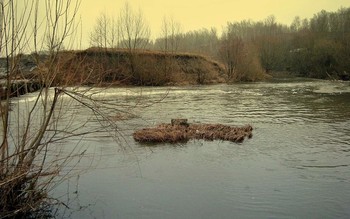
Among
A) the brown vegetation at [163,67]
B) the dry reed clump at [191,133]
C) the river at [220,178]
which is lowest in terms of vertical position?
the river at [220,178]

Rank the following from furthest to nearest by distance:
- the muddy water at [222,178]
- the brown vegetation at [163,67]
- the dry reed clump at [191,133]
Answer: the brown vegetation at [163,67] → the dry reed clump at [191,133] → the muddy water at [222,178]

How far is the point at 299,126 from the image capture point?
16922mm

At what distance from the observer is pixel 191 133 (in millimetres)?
14867

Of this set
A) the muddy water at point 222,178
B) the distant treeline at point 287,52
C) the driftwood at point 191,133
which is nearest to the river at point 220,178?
the muddy water at point 222,178

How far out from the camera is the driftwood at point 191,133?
46.0 feet

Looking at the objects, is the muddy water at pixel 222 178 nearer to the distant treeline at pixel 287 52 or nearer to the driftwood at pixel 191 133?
the driftwood at pixel 191 133

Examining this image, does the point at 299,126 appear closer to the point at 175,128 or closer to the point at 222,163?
the point at 175,128

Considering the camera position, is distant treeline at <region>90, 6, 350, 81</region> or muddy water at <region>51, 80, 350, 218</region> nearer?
muddy water at <region>51, 80, 350, 218</region>

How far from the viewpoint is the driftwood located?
1401 cm

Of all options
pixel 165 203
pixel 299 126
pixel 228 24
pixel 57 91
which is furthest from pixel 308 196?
pixel 228 24

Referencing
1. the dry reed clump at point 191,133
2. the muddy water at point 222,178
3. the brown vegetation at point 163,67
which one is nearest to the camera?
the muddy water at point 222,178

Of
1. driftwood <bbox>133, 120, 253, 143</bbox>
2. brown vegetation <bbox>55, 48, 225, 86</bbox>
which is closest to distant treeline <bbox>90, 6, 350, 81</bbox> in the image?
brown vegetation <bbox>55, 48, 225, 86</bbox>

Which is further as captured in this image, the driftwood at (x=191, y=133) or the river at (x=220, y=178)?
the driftwood at (x=191, y=133)

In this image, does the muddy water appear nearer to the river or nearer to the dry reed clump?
the river
